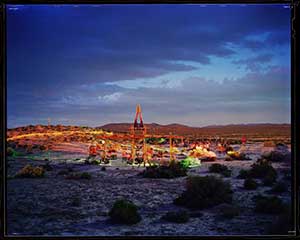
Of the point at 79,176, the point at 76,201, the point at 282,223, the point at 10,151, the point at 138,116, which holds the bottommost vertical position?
the point at 282,223

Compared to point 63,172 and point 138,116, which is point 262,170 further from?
point 63,172

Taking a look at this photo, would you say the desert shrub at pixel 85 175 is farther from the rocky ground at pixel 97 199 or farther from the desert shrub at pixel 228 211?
the desert shrub at pixel 228 211

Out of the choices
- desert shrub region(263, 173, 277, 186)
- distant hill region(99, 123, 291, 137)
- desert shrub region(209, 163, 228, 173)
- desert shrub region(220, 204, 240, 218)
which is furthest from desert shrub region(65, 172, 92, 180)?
desert shrub region(263, 173, 277, 186)

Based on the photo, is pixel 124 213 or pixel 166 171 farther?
pixel 166 171

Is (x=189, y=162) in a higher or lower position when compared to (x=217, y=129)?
lower

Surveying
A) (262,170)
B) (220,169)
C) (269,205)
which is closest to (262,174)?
(262,170)

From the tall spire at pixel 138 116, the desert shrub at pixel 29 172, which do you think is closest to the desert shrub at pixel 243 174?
the tall spire at pixel 138 116

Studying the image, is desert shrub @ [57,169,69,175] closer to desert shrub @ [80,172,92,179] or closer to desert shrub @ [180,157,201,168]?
desert shrub @ [80,172,92,179]
